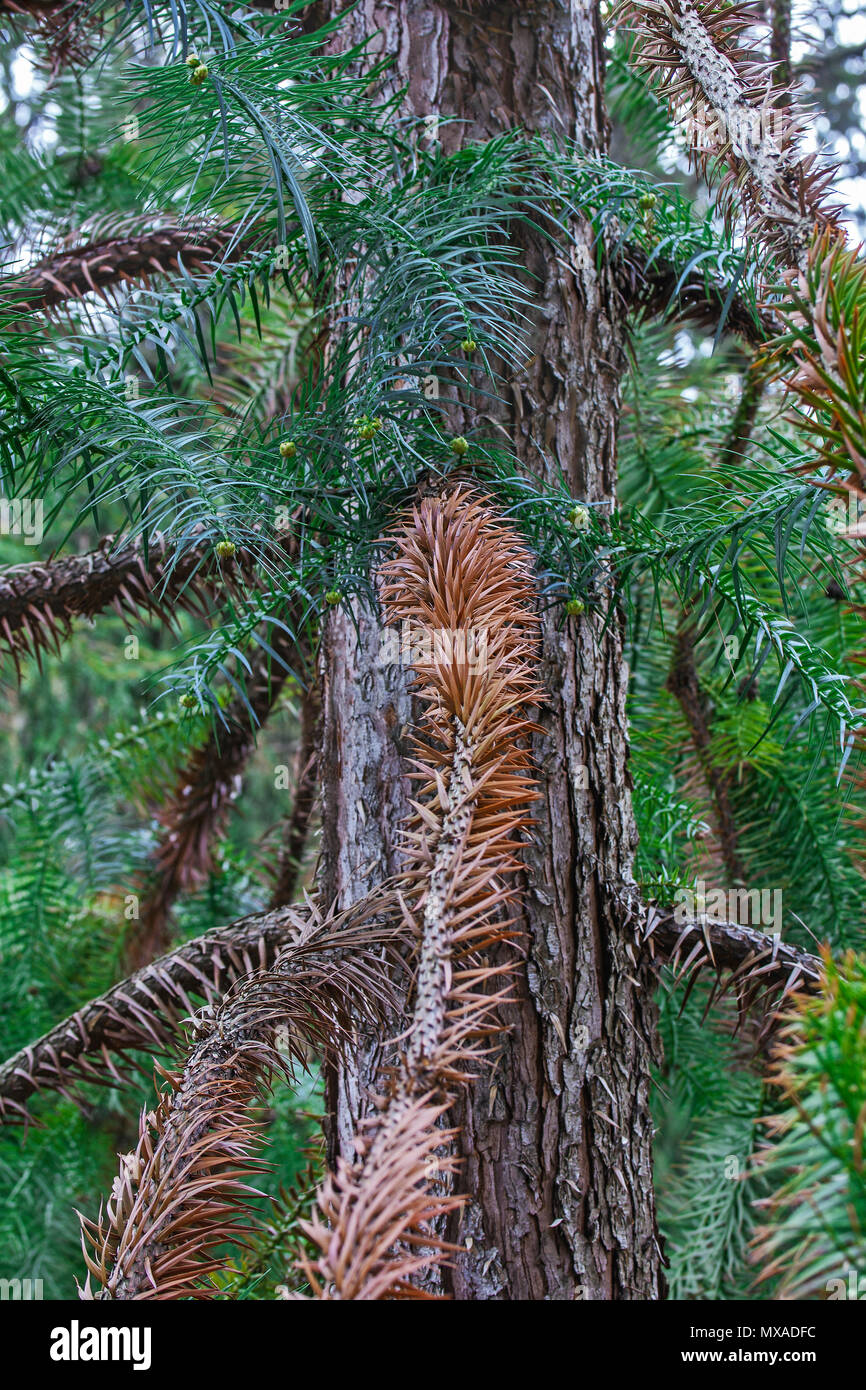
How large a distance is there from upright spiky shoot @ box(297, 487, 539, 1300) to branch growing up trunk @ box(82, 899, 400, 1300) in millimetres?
59

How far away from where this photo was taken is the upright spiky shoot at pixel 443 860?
0.32 metres

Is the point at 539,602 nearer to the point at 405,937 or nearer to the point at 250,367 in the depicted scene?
the point at 405,937

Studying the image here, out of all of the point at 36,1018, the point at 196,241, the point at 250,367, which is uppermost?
the point at 250,367

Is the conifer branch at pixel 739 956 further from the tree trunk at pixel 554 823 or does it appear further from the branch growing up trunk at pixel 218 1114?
the branch growing up trunk at pixel 218 1114

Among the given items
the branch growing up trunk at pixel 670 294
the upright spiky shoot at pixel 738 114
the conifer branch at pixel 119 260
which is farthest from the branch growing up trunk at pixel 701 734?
the conifer branch at pixel 119 260

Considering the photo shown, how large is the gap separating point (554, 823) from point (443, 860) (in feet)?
0.94

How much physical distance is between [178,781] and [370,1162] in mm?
1014

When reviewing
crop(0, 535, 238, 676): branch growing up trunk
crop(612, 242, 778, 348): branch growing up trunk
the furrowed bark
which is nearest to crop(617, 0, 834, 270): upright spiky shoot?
crop(612, 242, 778, 348): branch growing up trunk

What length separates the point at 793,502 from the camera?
1.71 ft

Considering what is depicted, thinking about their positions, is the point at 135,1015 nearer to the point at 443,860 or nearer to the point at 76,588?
the point at 76,588

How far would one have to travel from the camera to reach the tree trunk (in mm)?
618

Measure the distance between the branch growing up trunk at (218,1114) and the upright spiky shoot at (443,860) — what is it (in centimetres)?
6
